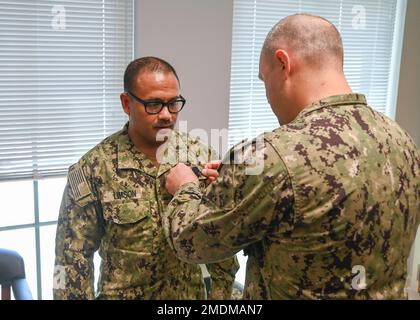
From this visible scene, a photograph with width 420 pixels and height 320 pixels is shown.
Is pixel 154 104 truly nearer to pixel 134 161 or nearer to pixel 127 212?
pixel 134 161

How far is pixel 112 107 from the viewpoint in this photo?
2.38 meters

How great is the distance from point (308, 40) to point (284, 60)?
0.26ft

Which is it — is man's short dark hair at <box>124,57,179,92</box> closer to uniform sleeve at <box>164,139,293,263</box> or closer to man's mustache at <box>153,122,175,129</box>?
man's mustache at <box>153,122,175,129</box>

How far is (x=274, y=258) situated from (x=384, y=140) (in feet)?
1.34

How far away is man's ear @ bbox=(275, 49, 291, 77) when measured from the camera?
1175mm

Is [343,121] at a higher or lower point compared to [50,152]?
higher

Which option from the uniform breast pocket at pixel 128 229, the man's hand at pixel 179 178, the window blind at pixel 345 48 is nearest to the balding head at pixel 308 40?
the man's hand at pixel 179 178

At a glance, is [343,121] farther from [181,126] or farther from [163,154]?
[181,126]

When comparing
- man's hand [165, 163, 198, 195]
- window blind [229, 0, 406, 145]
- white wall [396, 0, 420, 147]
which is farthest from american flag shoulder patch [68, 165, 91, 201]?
white wall [396, 0, 420, 147]

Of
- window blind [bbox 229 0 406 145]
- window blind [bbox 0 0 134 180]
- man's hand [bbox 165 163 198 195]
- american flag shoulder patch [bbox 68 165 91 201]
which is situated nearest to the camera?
man's hand [bbox 165 163 198 195]

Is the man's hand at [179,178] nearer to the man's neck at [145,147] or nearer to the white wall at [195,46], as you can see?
the man's neck at [145,147]

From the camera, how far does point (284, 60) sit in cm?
118
